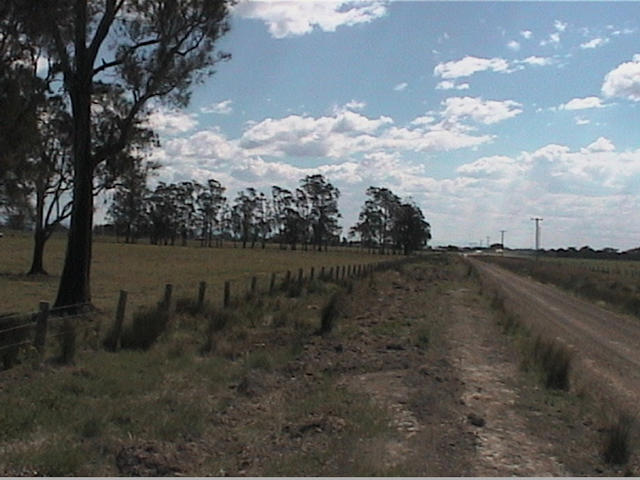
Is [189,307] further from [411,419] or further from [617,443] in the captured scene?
[617,443]

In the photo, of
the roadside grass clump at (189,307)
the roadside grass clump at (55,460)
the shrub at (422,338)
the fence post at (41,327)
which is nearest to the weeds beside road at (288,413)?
the roadside grass clump at (55,460)

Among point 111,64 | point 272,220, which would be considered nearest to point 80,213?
point 111,64

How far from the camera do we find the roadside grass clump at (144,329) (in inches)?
465

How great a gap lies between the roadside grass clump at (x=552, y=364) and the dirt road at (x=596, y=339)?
0.33 meters

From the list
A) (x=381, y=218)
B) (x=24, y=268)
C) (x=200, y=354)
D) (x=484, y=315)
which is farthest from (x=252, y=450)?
(x=381, y=218)

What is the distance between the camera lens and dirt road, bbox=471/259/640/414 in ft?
35.6

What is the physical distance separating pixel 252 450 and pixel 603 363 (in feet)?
31.2

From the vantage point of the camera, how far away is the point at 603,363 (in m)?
13.5

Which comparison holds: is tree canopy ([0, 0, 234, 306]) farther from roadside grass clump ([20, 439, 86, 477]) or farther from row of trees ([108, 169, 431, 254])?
row of trees ([108, 169, 431, 254])

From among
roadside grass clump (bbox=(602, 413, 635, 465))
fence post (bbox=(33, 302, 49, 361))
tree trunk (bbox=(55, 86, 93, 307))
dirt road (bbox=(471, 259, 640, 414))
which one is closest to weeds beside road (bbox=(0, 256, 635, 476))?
roadside grass clump (bbox=(602, 413, 635, 465))

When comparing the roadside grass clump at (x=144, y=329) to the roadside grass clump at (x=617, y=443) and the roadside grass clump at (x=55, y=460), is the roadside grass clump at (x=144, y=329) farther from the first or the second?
the roadside grass clump at (x=617, y=443)

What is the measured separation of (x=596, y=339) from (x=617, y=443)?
1147cm

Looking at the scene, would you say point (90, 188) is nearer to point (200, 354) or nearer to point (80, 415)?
point (200, 354)

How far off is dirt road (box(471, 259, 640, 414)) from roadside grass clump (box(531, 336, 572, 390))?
1.09 ft
